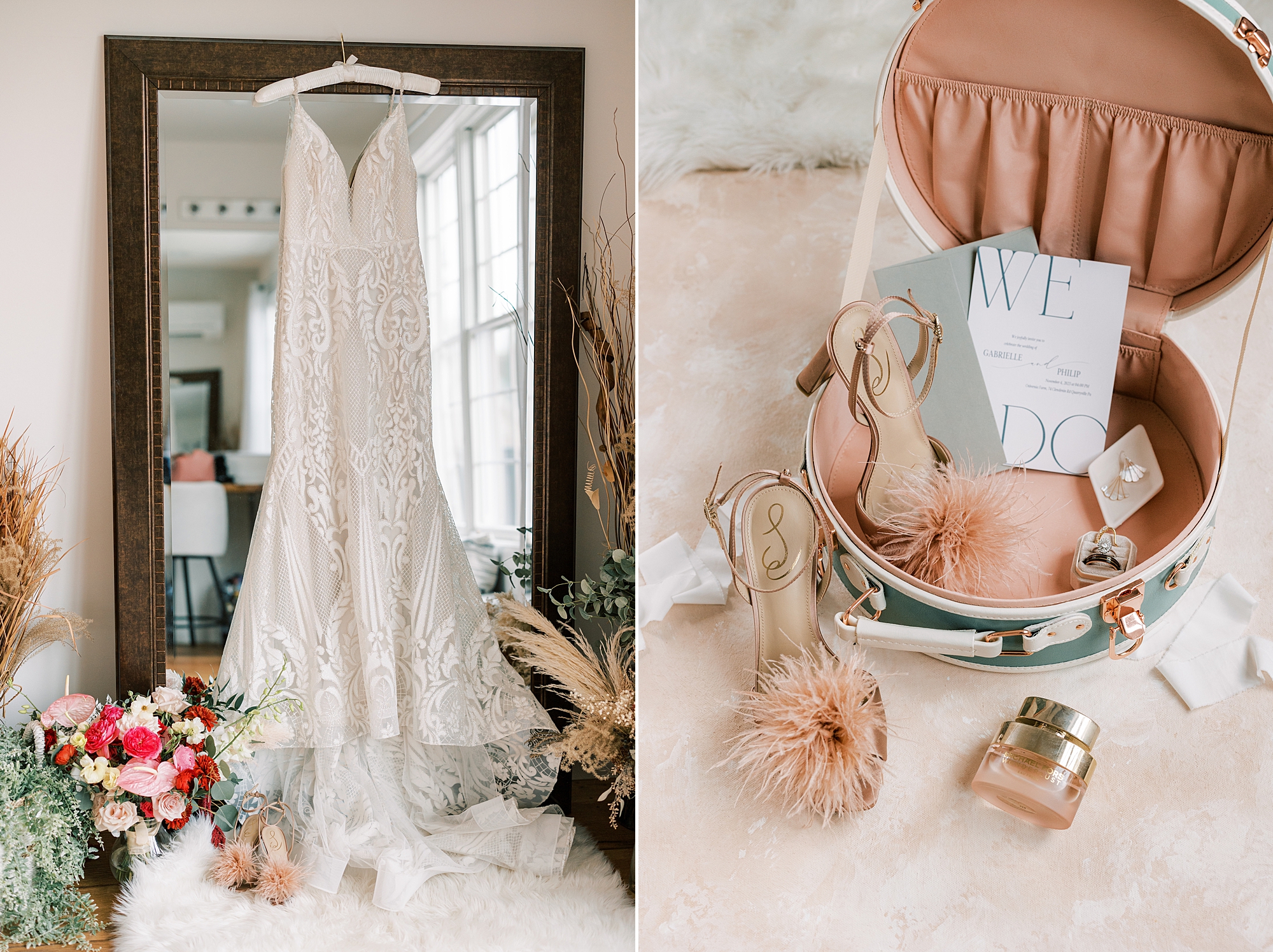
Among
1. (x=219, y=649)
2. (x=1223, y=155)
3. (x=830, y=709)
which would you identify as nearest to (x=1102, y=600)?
(x=830, y=709)

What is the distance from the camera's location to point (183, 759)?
1107 mm

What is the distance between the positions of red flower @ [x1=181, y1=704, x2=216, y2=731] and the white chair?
0.17 metres

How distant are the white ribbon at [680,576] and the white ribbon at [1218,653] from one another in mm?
470

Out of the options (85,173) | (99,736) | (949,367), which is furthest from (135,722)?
(949,367)

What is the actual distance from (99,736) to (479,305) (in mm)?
853

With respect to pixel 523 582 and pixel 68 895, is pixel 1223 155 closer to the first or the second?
pixel 523 582

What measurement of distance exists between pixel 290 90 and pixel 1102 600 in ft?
4.33

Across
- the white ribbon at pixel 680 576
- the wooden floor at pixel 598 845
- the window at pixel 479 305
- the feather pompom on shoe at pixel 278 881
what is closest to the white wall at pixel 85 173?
the window at pixel 479 305

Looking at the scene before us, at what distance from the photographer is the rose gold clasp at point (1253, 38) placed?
0.74m

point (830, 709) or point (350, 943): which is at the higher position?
point (830, 709)

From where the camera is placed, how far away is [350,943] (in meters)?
1.06

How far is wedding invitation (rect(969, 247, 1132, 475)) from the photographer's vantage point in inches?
38.4

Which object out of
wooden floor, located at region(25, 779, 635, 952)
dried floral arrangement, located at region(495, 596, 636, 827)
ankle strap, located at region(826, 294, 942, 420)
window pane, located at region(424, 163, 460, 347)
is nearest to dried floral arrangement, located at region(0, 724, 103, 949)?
wooden floor, located at region(25, 779, 635, 952)

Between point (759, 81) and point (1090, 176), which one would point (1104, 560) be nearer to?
point (1090, 176)
